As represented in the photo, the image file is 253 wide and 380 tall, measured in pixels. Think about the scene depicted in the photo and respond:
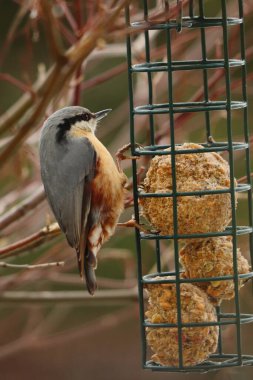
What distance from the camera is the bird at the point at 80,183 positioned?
13.6ft

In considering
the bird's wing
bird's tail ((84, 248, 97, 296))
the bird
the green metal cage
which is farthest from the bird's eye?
bird's tail ((84, 248, 97, 296))

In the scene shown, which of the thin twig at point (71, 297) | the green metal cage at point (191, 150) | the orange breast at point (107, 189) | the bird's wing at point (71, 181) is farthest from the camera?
the thin twig at point (71, 297)

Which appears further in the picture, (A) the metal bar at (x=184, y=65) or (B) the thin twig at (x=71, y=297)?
(B) the thin twig at (x=71, y=297)

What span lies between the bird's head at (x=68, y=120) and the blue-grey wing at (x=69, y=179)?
34 millimetres

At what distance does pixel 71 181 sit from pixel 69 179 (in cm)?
1

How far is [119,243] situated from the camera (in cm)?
896

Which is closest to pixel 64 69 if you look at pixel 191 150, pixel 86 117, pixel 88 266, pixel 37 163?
pixel 191 150

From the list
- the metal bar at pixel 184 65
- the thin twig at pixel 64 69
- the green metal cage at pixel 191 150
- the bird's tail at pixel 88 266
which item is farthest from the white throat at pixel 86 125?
the thin twig at pixel 64 69

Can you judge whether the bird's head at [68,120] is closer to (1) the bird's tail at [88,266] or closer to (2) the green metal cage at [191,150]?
(2) the green metal cage at [191,150]

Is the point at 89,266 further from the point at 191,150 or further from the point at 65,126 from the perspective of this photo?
the point at 191,150

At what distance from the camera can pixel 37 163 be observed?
4727mm

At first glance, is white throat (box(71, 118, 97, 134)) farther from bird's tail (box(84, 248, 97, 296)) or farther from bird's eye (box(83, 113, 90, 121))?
bird's tail (box(84, 248, 97, 296))

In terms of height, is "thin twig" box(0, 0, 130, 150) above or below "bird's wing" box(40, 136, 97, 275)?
above

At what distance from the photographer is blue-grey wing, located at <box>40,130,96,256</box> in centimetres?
414
